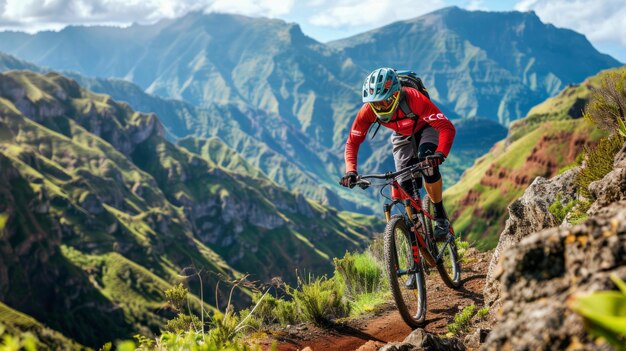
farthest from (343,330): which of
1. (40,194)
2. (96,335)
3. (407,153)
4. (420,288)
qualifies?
(40,194)

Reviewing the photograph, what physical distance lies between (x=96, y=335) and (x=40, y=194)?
6331 cm

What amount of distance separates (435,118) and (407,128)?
2.78ft

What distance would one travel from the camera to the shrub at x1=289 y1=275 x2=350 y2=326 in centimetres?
902

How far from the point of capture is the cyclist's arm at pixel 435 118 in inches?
322

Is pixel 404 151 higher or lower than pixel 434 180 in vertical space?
higher

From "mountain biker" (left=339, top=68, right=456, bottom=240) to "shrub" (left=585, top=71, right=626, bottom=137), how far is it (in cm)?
361

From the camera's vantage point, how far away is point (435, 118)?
8.32m

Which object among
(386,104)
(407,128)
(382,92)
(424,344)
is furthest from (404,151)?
(424,344)

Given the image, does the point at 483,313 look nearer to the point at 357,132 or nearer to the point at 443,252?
the point at 443,252

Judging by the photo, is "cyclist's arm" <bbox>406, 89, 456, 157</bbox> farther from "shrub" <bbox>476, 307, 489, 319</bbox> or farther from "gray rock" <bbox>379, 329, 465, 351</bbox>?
"gray rock" <bbox>379, 329, 465, 351</bbox>

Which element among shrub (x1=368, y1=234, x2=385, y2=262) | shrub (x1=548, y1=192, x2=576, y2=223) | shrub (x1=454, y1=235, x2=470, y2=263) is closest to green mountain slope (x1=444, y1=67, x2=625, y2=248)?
shrub (x1=454, y1=235, x2=470, y2=263)

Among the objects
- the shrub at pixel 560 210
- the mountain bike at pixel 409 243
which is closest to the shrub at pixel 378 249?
the mountain bike at pixel 409 243

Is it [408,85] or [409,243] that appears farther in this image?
[408,85]

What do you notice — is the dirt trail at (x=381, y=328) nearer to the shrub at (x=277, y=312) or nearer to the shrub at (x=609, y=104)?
the shrub at (x=277, y=312)
